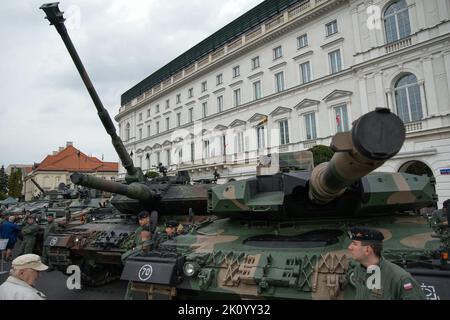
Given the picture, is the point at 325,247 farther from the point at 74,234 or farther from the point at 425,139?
the point at 425,139

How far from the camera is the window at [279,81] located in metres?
29.1

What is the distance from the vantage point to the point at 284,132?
28.2m

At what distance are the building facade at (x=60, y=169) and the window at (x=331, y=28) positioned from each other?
42.8 meters

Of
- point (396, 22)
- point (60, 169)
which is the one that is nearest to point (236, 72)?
point (396, 22)

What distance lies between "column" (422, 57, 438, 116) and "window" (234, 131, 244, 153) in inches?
598

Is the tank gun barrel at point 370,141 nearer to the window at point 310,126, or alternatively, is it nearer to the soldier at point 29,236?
the soldier at point 29,236

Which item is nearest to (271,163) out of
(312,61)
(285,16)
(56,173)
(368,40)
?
(368,40)

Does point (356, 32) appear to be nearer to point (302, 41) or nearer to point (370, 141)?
point (302, 41)

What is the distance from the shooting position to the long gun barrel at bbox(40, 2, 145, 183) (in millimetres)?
6434

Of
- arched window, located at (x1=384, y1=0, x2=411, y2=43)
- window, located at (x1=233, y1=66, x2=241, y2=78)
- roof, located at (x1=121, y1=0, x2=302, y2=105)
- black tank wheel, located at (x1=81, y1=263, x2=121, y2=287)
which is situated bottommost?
black tank wheel, located at (x1=81, y1=263, x2=121, y2=287)

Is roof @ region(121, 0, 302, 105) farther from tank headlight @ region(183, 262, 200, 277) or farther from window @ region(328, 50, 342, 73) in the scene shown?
tank headlight @ region(183, 262, 200, 277)

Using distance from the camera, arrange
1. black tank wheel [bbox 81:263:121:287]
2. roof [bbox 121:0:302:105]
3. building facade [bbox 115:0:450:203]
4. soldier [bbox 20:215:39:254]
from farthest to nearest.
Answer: roof [bbox 121:0:302:105]
building facade [bbox 115:0:450:203]
soldier [bbox 20:215:39:254]
black tank wheel [bbox 81:263:121:287]

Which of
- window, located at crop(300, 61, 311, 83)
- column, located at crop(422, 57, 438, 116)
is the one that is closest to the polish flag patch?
column, located at crop(422, 57, 438, 116)

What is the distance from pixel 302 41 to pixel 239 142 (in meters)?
9.84
